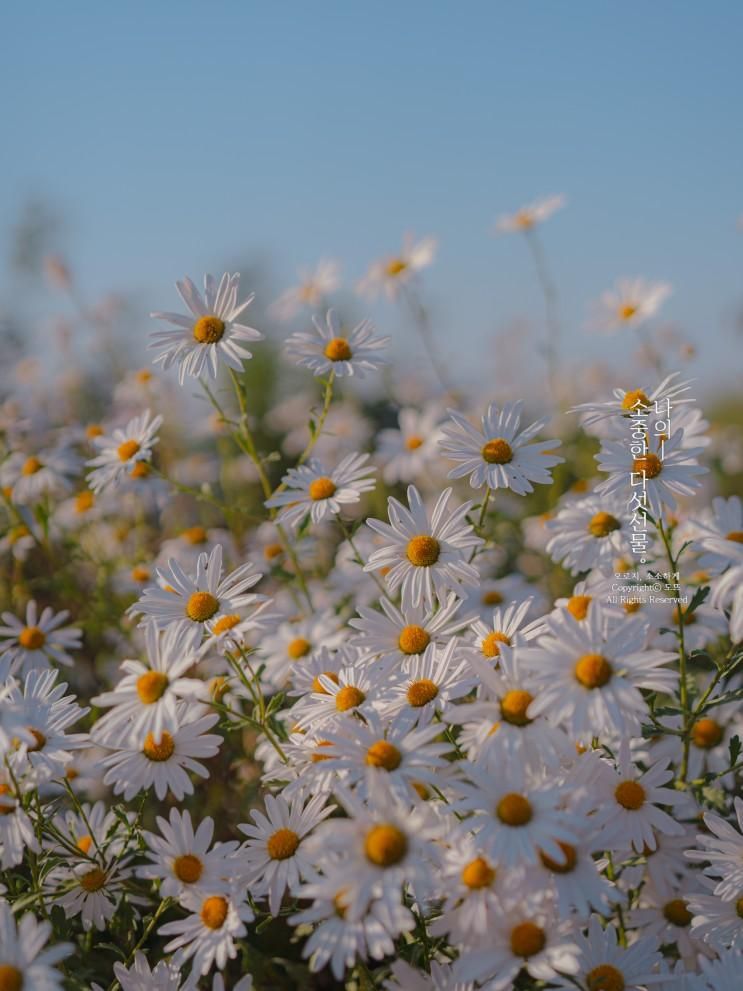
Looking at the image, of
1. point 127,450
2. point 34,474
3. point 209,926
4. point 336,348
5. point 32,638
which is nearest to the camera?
point 209,926

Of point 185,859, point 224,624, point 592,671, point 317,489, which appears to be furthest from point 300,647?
point 592,671

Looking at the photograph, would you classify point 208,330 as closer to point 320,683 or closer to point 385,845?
point 320,683

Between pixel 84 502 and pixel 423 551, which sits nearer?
pixel 423 551

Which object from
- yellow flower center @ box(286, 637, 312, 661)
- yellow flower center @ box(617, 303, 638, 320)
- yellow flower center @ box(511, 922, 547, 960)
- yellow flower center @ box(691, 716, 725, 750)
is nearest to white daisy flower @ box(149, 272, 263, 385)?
yellow flower center @ box(286, 637, 312, 661)

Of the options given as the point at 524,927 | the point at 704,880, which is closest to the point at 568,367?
the point at 704,880

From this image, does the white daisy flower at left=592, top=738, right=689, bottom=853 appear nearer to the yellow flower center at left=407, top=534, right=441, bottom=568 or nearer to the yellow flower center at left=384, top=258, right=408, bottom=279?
the yellow flower center at left=407, top=534, right=441, bottom=568

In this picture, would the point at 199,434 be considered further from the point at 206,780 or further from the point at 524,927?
the point at 524,927

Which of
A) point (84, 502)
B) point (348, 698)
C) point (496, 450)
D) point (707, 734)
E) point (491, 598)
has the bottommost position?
point (707, 734)
